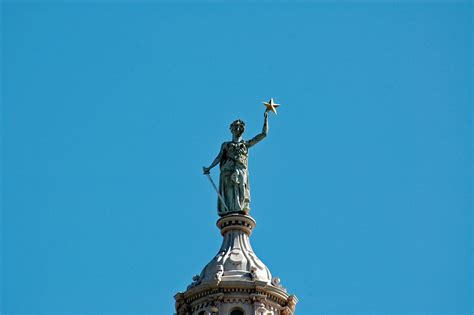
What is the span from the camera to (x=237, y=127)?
6531cm

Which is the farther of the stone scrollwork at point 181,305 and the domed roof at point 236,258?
the stone scrollwork at point 181,305

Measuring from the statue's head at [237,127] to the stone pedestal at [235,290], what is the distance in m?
6.47

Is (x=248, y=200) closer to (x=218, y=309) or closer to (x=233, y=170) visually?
(x=233, y=170)

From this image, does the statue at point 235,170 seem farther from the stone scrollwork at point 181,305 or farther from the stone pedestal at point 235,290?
the stone scrollwork at point 181,305

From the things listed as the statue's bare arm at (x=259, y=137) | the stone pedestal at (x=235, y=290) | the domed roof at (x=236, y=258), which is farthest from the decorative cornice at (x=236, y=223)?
the statue's bare arm at (x=259, y=137)

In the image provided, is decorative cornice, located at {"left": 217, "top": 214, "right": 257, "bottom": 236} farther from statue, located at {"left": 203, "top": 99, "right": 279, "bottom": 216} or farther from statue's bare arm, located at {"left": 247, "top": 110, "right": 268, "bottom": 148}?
statue's bare arm, located at {"left": 247, "top": 110, "right": 268, "bottom": 148}

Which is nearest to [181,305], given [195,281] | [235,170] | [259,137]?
[195,281]

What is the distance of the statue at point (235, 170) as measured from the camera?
63.4 metres

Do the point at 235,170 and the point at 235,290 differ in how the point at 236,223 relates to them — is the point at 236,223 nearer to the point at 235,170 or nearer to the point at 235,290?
the point at 235,170

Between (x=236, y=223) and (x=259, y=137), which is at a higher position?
(x=259, y=137)

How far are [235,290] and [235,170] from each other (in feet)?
24.4

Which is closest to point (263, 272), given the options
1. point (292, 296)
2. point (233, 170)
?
point (292, 296)

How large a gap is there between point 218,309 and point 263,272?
313 centimetres

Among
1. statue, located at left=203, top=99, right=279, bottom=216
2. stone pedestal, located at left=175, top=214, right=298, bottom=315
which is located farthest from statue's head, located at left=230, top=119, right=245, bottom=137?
stone pedestal, located at left=175, top=214, right=298, bottom=315
